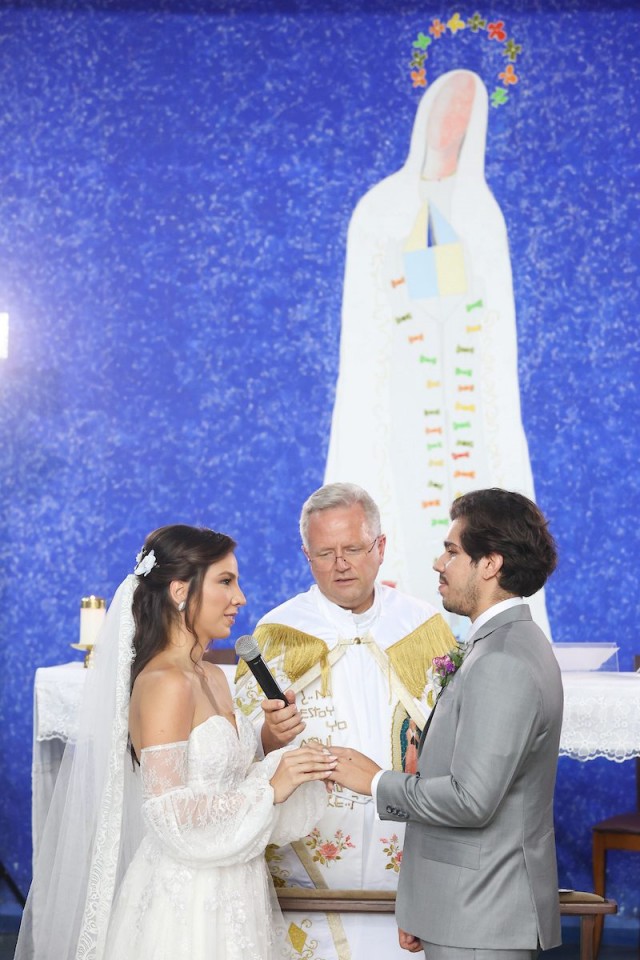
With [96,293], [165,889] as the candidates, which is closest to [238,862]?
[165,889]

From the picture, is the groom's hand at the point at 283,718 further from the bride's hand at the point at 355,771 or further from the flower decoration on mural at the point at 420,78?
the flower decoration on mural at the point at 420,78

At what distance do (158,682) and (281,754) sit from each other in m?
0.36

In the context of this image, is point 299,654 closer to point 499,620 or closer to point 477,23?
point 499,620

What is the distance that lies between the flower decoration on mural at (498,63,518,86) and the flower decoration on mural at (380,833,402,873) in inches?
164

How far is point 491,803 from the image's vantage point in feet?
7.20

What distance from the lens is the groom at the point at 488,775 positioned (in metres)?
2.21

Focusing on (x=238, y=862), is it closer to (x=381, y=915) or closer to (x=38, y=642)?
(x=381, y=915)

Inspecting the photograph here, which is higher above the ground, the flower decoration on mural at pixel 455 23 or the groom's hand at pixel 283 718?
the flower decoration on mural at pixel 455 23

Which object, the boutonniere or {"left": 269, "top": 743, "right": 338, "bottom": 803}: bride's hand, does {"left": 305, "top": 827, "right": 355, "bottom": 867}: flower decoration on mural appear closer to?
{"left": 269, "top": 743, "right": 338, "bottom": 803}: bride's hand

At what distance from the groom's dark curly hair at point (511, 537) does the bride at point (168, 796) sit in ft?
1.86

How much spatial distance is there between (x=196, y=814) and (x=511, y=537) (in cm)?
91

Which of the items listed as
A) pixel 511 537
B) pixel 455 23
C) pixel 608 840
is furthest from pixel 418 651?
pixel 455 23

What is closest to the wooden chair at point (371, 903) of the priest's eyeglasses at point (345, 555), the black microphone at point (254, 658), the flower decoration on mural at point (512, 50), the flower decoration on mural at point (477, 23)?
the black microphone at point (254, 658)

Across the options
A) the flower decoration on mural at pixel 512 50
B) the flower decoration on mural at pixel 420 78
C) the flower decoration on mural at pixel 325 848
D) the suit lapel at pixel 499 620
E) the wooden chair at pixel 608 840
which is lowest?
the wooden chair at pixel 608 840
